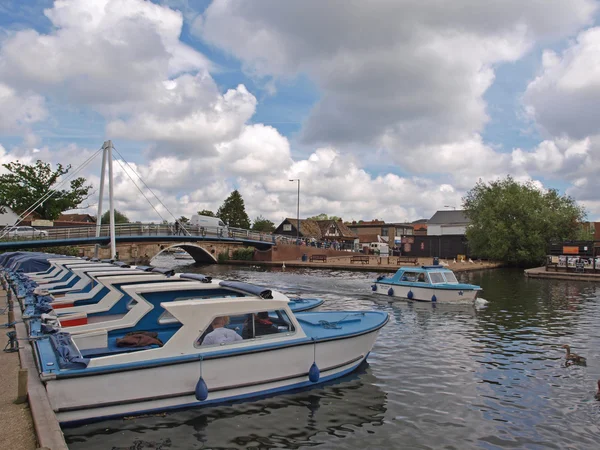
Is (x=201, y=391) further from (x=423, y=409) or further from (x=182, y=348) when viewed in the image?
(x=423, y=409)

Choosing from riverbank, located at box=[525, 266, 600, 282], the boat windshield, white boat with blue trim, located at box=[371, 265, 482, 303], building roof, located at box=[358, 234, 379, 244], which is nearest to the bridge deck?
white boat with blue trim, located at box=[371, 265, 482, 303]

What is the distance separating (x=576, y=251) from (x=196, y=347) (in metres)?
46.6

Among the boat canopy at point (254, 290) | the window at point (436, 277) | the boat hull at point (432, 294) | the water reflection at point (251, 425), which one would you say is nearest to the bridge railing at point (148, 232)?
the boat hull at point (432, 294)

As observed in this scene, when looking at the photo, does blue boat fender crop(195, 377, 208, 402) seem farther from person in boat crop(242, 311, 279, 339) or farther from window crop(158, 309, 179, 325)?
window crop(158, 309, 179, 325)

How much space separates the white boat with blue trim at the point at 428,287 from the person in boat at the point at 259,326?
16891 millimetres

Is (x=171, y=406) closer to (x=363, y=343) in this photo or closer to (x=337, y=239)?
(x=363, y=343)

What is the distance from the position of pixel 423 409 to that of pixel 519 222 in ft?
178

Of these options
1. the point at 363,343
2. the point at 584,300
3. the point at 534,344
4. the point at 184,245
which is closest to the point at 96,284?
the point at 363,343

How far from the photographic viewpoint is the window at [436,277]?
2605cm

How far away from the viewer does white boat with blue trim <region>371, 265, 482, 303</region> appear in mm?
24969

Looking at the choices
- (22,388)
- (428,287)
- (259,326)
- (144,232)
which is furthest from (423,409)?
(144,232)

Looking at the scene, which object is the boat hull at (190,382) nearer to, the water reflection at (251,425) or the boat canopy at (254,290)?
the water reflection at (251,425)

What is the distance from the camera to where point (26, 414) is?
699 centimetres

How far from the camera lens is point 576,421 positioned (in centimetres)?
962
